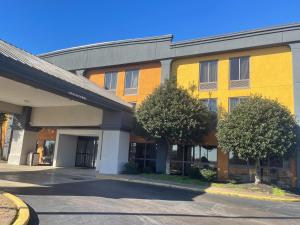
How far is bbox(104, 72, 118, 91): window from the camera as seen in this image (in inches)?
1147

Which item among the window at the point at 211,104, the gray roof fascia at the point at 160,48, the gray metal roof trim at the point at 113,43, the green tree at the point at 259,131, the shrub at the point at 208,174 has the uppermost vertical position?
the gray metal roof trim at the point at 113,43

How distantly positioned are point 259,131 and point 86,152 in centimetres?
1746

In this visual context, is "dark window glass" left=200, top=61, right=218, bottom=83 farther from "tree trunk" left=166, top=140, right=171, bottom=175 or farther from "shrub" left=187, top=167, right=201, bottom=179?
"shrub" left=187, top=167, right=201, bottom=179

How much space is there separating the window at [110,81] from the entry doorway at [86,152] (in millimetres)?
5078

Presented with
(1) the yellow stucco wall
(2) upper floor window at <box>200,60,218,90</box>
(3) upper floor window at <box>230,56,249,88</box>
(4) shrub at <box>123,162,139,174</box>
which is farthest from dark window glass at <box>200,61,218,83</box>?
(4) shrub at <box>123,162,139,174</box>

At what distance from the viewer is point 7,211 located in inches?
298

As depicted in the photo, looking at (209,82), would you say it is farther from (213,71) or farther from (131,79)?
(131,79)

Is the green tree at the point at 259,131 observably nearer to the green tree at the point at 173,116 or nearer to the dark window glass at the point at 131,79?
the green tree at the point at 173,116

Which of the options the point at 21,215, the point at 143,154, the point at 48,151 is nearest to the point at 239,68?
the point at 143,154

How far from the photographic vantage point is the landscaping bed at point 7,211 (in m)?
6.80

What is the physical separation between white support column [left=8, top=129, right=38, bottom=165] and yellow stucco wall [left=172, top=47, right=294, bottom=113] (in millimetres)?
14805

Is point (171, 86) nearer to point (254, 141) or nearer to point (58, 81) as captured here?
point (254, 141)

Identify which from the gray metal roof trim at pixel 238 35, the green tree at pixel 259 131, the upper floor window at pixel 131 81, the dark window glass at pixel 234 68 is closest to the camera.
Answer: the green tree at pixel 259 131

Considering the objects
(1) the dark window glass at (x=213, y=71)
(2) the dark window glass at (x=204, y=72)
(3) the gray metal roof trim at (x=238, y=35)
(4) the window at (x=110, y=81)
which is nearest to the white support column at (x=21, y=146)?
(4) the window at (x=110, y=81)
